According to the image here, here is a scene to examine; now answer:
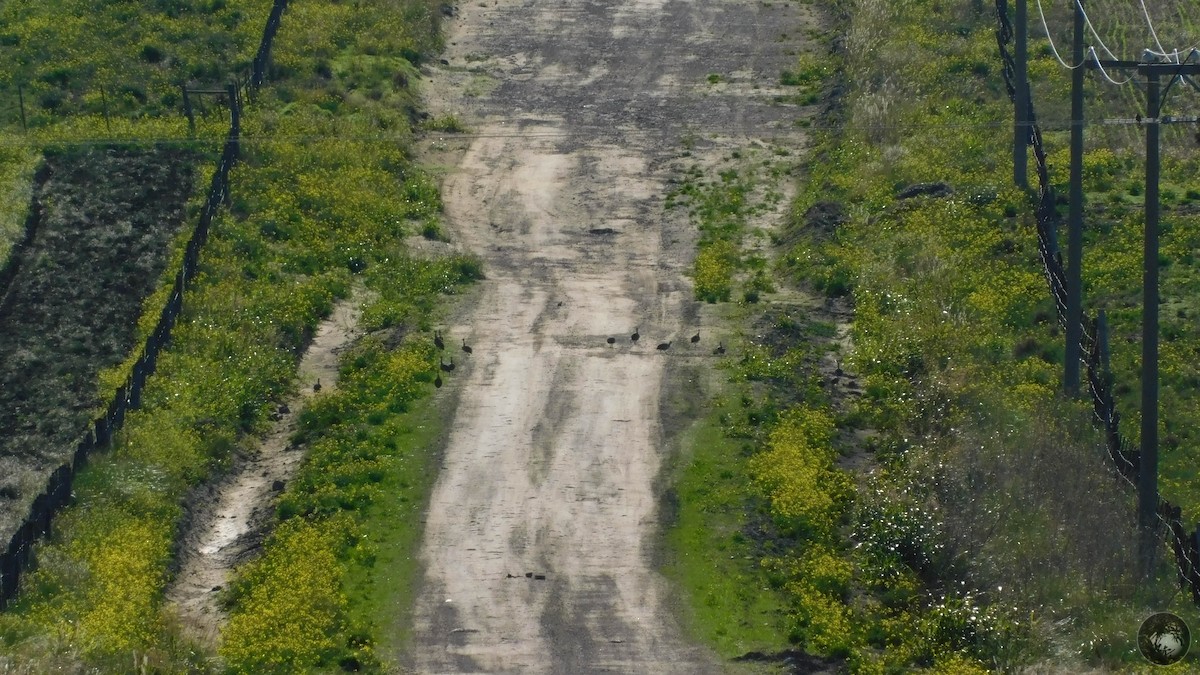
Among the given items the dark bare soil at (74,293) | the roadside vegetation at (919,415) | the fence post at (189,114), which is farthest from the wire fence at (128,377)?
the roadside vegetation at (919,415)

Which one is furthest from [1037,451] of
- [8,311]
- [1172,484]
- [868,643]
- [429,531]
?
[8,311]

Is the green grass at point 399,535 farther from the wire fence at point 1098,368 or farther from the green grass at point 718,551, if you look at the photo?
the wire fence at point 1098,368

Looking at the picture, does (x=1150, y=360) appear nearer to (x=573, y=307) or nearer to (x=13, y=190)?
(x=573, y=307)

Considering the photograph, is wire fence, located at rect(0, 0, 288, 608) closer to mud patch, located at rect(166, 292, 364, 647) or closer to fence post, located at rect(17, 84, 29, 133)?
mud patch, located at rect(166, 292, 364, 647)

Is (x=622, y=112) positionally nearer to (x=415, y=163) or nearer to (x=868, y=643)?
(x=415, y=163)

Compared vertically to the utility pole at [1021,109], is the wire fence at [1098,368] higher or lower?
lower

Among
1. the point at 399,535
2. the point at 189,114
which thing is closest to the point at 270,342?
the point at 399,535
